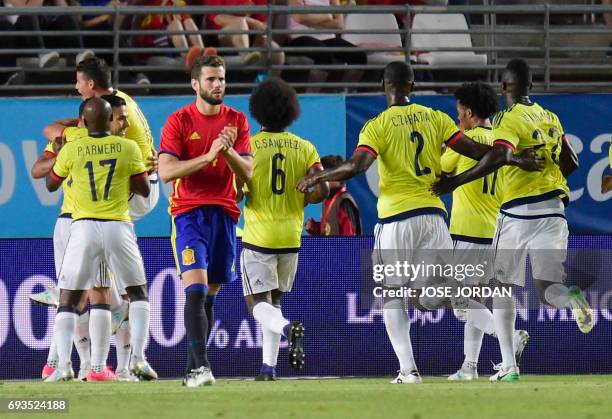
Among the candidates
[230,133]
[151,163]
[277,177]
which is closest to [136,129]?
[151,163]

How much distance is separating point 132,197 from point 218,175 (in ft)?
8.47

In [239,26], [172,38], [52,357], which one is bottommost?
[52,357]

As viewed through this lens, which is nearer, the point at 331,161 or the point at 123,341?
the point at 123,341

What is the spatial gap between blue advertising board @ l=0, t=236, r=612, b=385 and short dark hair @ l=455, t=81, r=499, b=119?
5.75 ft

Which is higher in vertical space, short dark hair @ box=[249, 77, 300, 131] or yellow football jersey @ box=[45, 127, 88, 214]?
short dark hair @ box=[249, 77, 300, 131]

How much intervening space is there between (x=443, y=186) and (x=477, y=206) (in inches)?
69.4

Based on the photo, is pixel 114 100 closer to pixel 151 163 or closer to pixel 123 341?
pixel 151 163

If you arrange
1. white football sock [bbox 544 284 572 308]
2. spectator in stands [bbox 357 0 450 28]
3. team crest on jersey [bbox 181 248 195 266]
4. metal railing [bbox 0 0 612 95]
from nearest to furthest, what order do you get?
team crest on jersey [bbox 181 248 195 266] < white football sock [bbox 544 284 572 308] < metal railing [bbox 0 0 612 95] < spectator in stands [bbox 357 0 450 28]

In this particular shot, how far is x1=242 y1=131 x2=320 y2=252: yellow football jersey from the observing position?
11.5 m

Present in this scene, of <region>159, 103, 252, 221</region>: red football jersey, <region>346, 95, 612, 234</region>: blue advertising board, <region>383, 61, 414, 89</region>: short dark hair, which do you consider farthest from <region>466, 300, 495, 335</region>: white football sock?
<region>346, 95, 612, 234</region>: blue advertising board

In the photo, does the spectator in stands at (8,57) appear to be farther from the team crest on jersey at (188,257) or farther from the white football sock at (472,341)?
the team crest on jersey at (188,257)

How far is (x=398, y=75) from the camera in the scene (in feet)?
A: 35.4

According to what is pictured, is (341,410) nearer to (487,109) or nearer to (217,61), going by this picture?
(217,61)

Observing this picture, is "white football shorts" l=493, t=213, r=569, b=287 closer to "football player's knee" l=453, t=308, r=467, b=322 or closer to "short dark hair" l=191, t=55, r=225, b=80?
"football player's knee" l=453, t=308, r=467, b=322
